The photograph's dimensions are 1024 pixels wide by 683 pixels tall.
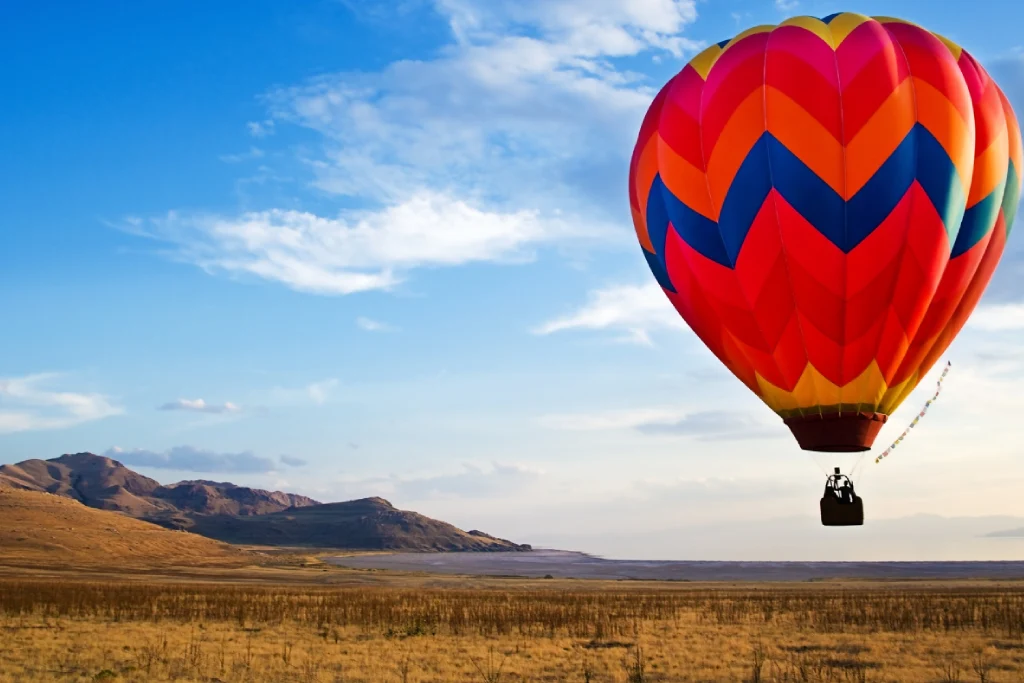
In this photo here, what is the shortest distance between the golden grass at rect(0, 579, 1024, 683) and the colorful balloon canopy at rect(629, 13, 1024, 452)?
7433 mm

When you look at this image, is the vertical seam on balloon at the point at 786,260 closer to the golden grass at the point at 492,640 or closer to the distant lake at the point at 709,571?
the golden grass at the point at 492,640

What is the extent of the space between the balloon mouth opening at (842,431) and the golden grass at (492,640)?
5.49 metres

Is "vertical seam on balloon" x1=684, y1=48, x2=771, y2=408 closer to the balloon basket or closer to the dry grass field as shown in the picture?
the balloon basket

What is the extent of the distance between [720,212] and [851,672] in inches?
465

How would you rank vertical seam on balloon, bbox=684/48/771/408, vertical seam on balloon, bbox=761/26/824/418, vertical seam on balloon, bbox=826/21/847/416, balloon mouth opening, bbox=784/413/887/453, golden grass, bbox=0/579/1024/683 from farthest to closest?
1. golden grass, bbox=0/579/1024/683
2. vertical seam on balloon, bbox=684/48/771/408
3. vertical seam on balloon, bbox=761/26/824/418
4. balloon mouth opening, bbox=784/413/887/453
5. vertical seam on balloon, bbox=826/21/847/416

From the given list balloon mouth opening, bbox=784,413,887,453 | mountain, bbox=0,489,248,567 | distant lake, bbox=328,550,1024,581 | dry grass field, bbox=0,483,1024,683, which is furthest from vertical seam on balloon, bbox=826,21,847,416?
mountain, bbox=0,489,248,567

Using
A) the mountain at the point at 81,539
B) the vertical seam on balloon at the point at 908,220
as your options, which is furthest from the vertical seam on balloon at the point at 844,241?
the mountain at the point at 81,539

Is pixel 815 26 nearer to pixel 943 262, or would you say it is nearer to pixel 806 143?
pixel 806 143

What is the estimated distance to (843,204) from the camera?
2055cm

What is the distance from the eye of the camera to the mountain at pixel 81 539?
9481 cm

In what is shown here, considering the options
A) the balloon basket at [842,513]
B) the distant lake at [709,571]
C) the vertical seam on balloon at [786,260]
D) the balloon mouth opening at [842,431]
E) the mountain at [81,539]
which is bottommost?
the distant lake at [709,571]

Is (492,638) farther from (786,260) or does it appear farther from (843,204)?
(843,204)

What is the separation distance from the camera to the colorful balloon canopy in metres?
20.6

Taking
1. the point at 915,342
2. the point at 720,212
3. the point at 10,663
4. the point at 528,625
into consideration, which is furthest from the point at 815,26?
the point at 10,663
